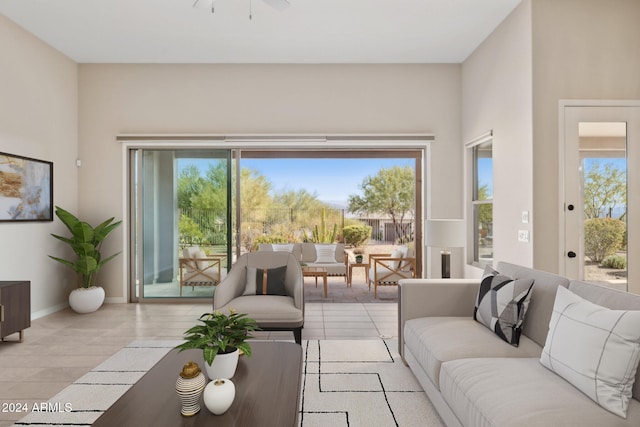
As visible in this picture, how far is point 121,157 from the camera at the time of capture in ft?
16.4

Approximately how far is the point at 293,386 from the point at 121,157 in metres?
4.29

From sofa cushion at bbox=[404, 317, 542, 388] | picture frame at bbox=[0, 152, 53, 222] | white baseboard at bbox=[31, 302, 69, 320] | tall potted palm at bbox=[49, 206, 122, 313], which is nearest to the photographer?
→ sofa cushion at bbox=[404, 317, 542, 388]

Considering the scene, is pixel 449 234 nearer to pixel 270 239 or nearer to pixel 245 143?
pixel 245 143

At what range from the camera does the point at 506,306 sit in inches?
88.4

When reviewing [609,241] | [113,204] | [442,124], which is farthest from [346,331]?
[113,204]

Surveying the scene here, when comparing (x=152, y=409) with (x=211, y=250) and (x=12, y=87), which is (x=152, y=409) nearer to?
(x=211, y=250)

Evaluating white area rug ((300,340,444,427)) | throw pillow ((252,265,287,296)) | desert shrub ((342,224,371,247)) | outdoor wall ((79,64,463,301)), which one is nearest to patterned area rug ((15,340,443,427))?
white area rug ((300,340,444,427))

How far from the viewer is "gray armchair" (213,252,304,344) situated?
323 centimetres

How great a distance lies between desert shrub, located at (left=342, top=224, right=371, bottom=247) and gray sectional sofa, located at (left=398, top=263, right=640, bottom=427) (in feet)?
19.9

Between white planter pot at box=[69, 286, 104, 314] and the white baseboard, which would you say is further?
white planter pot at box=[69, 286, 104, 314]

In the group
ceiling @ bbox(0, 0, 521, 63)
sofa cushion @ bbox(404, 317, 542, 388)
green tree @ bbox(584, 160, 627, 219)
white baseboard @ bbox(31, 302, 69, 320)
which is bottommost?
white baseboard @ bbox(31, 302, 69, 320)

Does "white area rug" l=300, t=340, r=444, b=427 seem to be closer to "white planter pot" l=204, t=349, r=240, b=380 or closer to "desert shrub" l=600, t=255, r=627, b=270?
"white planter pot" l=204, t=349, r=240, b=380

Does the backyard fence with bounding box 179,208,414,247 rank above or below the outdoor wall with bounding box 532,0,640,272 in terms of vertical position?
below

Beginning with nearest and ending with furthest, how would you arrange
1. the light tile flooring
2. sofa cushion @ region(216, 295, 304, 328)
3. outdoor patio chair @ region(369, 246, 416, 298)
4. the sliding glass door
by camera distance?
the light tile flooring → sofa cushion @ region(216, 295, 304, 328) → the sliding glass door → outdoor patio chair @ region(369, 246, 416, 298)
